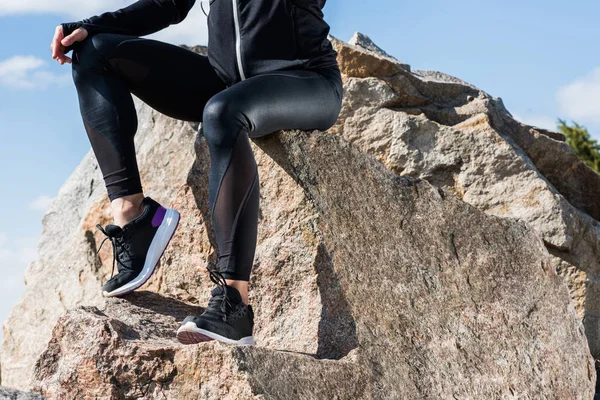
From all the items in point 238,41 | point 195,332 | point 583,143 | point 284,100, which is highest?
point 583,143

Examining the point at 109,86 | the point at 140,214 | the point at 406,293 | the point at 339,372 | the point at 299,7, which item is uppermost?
the point at 299,7

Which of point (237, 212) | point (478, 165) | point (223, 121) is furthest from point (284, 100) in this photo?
point (478, 165)

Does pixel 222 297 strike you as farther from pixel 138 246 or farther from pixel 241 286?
pixel 138 246

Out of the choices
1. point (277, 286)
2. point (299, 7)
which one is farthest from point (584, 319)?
point (299, 7)

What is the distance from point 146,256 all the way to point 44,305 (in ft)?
8.63

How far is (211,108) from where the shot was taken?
311 cm

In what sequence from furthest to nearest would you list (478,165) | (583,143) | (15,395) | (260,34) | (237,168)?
1. (583,143)
2. (478,165)
3. (260,34)
4. (237,168)
5. (15,395)

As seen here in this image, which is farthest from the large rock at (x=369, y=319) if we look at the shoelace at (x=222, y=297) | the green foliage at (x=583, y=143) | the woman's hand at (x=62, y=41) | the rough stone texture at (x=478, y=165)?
the green foliage at (x=583, y=143)

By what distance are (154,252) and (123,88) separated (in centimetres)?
76

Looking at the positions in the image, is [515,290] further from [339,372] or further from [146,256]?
[146,256]

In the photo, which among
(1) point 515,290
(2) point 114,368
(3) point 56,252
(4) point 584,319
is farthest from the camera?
(3) point 56,252

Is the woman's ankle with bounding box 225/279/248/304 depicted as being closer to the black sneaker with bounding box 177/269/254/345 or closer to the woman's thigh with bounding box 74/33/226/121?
the black sneaker with bounding box 177/269/254/345

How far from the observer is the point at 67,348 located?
317 cm

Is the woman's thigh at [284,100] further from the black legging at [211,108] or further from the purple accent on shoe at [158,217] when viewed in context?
the purple accent on shoe at [158,217]
